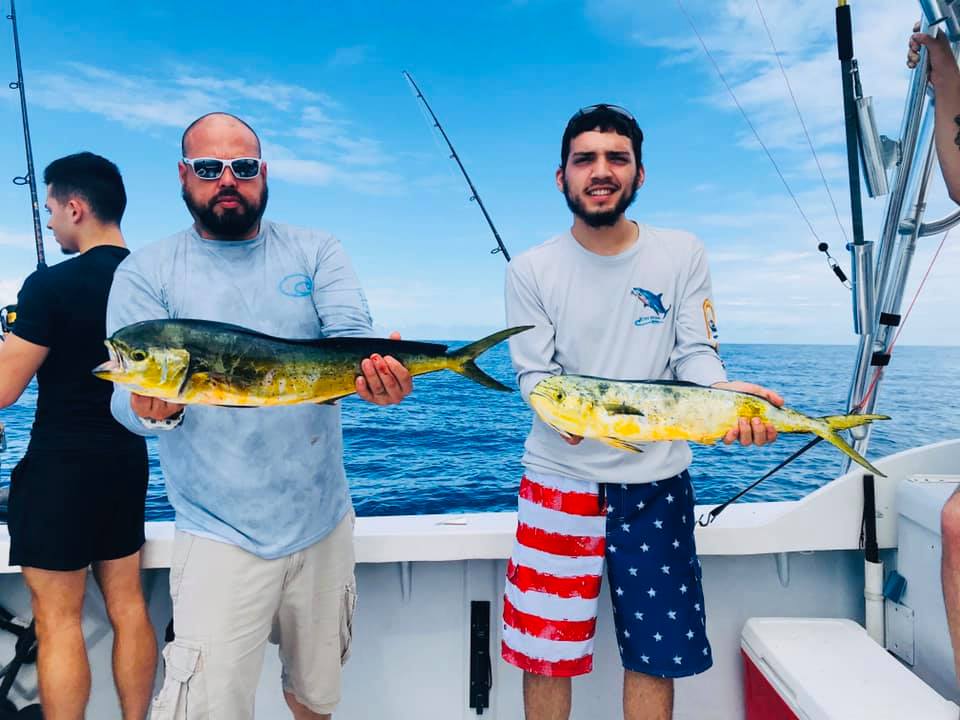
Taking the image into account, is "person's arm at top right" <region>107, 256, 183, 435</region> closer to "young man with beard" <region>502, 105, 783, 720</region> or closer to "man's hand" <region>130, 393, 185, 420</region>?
"man's hand" <region>130, 393, 185, 420</region>

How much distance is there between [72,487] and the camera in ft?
7.43

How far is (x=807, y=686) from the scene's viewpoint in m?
2.15

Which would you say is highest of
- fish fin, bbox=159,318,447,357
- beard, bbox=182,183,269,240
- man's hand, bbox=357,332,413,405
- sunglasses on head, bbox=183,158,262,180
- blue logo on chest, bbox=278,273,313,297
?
sunglasses on head, bbox=183,158,262,180

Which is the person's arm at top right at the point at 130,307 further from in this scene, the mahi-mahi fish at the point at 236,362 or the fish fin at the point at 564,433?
the fish fin at the point at 564,433

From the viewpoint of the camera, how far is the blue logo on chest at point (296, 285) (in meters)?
1.96

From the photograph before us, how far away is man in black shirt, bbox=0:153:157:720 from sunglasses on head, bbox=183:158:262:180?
2.53 ft

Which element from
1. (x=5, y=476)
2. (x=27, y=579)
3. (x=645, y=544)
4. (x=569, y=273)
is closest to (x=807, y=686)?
(x=645, y=544)

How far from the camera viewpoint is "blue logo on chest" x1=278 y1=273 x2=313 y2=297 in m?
1.96

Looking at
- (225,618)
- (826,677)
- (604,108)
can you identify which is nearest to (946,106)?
(604,108)

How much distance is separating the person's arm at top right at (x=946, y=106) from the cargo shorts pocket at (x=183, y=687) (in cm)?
291

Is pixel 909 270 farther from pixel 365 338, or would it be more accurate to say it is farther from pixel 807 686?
pixel 365 338

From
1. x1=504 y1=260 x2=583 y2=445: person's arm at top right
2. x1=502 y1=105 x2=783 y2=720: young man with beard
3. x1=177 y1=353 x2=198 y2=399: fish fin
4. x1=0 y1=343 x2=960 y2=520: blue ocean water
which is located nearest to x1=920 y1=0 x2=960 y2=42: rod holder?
x1=502 y1=105 x2=783 y2=720: young man with beard

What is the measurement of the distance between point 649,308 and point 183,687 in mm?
1863

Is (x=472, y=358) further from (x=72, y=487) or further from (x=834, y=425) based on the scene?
(x=72, y=487)
